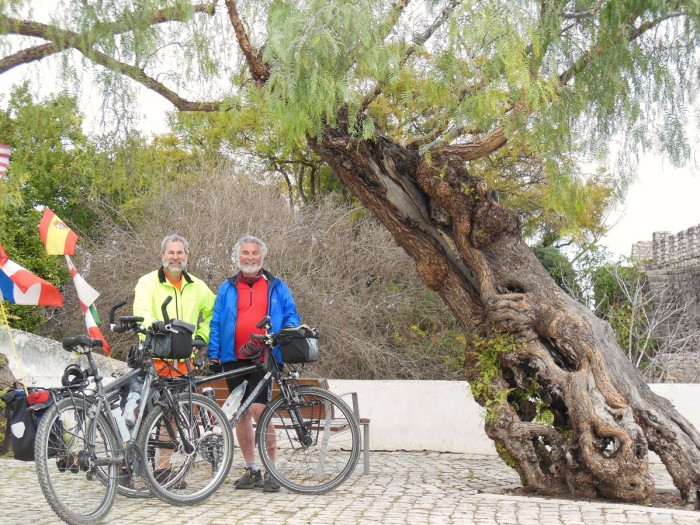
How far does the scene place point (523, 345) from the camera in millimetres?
7383

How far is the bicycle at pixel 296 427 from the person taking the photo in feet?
22.4

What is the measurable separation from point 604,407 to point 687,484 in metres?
0.88

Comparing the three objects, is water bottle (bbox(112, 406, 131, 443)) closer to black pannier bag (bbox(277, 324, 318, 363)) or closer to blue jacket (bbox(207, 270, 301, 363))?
blue jacket (bbox(207, 270, 301, 363))

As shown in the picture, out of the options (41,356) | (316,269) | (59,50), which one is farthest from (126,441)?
(316,269)

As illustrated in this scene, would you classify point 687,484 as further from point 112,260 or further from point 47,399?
point 112,260

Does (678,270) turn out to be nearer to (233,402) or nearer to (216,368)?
(216,368)

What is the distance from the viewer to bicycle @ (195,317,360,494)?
22.4ft

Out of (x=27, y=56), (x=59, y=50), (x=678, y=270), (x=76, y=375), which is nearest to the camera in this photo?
(x=76, y=375)

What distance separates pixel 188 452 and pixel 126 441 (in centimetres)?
51

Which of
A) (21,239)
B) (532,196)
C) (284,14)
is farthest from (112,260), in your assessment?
(532,196)

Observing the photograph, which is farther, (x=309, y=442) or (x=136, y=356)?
(x=309, y=442)

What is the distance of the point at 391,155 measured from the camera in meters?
7.95

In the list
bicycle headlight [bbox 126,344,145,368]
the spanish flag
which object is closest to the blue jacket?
bicycle headlight [bbox 126,344,145,368]

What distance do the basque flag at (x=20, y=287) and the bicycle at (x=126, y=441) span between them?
1.67 meters
